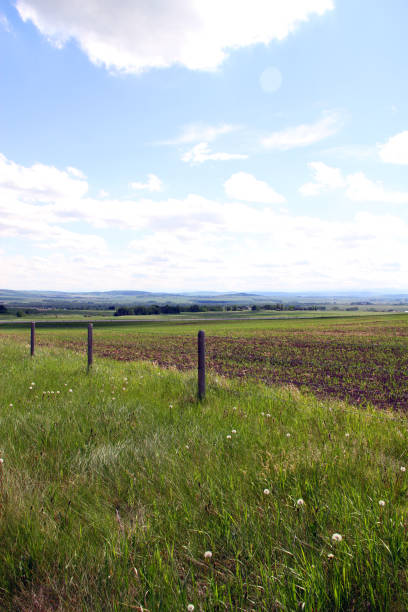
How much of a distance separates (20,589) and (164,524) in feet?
3.70

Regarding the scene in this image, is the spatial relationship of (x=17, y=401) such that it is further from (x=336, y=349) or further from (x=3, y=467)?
(x=336, y=349)

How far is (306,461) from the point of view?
12.8 feet

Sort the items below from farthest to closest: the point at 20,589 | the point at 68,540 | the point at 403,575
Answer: the point at 68,540 → the point at 20,589 → the point at 403,575

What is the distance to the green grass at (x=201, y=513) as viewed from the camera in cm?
234

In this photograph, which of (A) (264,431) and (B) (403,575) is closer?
(B) (403,575)

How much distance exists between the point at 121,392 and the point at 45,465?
385cm

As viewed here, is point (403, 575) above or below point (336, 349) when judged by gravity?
above

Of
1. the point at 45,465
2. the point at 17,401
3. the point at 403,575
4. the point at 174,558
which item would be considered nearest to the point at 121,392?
the point at 17,401

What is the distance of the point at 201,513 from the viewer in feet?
10.3

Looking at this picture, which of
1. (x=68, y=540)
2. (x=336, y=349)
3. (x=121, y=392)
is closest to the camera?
(x=68, y=540)

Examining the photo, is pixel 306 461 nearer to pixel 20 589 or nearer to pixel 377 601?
pixel 377 601

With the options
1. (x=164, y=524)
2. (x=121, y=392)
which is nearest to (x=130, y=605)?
(x=164, y=524)

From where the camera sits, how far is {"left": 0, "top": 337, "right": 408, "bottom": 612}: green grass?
2.34 meters

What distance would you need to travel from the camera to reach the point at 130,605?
2.21 meters
